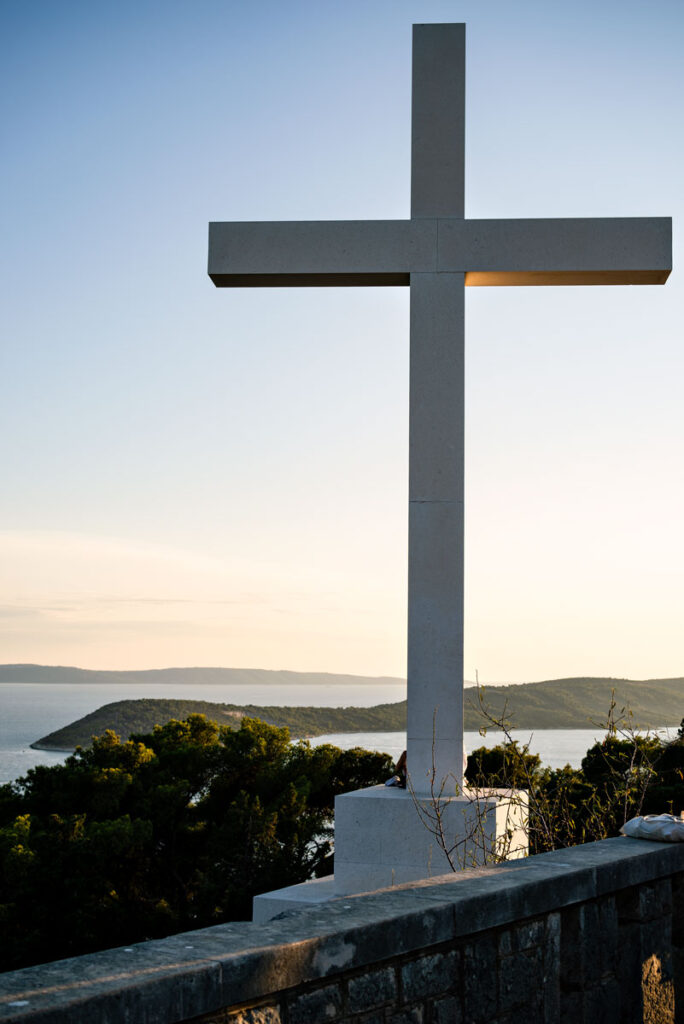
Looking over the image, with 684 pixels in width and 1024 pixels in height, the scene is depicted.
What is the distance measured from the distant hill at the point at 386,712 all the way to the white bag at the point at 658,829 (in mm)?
1545

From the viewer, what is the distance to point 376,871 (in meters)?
6.59

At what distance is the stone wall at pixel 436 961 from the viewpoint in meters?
2.11

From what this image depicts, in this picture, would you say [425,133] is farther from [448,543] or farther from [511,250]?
[448,543]

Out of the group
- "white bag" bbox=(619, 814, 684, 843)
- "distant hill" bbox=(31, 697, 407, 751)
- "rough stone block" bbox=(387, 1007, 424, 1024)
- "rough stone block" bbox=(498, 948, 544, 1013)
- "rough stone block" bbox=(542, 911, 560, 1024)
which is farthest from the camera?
"distant hill" bbox=(31, 697, 407, 751)

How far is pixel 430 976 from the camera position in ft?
9.07

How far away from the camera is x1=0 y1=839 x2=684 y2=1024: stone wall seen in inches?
83.1

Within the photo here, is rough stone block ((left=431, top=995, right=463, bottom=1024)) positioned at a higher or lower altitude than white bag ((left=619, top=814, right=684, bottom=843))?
lower

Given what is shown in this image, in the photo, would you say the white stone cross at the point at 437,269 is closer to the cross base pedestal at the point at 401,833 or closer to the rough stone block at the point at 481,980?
the cross base pedestal at the point at 401,833

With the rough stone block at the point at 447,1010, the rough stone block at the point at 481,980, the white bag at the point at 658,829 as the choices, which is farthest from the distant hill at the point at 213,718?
the rough stone block at the point at 447,1010

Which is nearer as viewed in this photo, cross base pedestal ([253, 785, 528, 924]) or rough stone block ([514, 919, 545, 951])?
rough stone block ([514, 919, 545, 951])

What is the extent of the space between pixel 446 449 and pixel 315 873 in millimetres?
6972

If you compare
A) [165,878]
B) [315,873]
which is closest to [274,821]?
[315,873]

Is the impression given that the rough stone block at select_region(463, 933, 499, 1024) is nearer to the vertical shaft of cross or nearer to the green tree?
the vertical shaft of cross

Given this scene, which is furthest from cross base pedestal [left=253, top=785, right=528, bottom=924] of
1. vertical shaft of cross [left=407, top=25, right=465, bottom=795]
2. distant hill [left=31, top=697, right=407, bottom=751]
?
distant hill [left=31, top=697, right=407, bottom=751]
